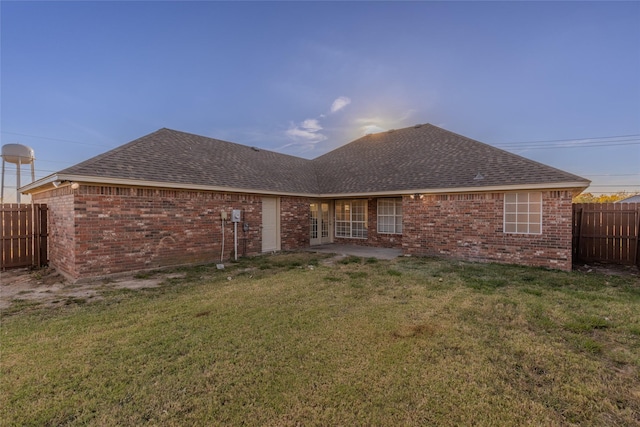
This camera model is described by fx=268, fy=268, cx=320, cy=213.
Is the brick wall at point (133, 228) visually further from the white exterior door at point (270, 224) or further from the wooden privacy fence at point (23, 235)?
the white exterior door at point (270, 224)

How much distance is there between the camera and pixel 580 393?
2.49 metres

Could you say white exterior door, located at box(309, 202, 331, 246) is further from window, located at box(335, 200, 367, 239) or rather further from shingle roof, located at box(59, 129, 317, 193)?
shingle roof, located at box(59, 129, 317, 193)

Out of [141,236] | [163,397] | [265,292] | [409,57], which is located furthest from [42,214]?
[409,57]

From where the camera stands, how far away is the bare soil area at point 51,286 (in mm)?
5363

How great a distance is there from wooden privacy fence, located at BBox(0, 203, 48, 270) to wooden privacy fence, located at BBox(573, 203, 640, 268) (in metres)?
17.5

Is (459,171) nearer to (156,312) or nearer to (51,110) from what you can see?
(156,312)

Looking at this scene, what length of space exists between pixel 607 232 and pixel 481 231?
3876 mm

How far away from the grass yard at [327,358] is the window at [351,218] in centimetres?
777

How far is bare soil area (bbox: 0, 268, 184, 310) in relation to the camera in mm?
5363

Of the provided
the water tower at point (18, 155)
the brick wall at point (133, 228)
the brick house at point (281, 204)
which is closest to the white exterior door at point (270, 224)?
the brick house at point (281, 204)

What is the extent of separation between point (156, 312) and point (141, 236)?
4.12 meters

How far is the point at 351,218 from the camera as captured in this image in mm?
13812

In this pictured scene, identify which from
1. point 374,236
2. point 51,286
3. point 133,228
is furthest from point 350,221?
point 51,286

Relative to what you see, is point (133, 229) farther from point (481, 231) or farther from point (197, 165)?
point (481, 231)
